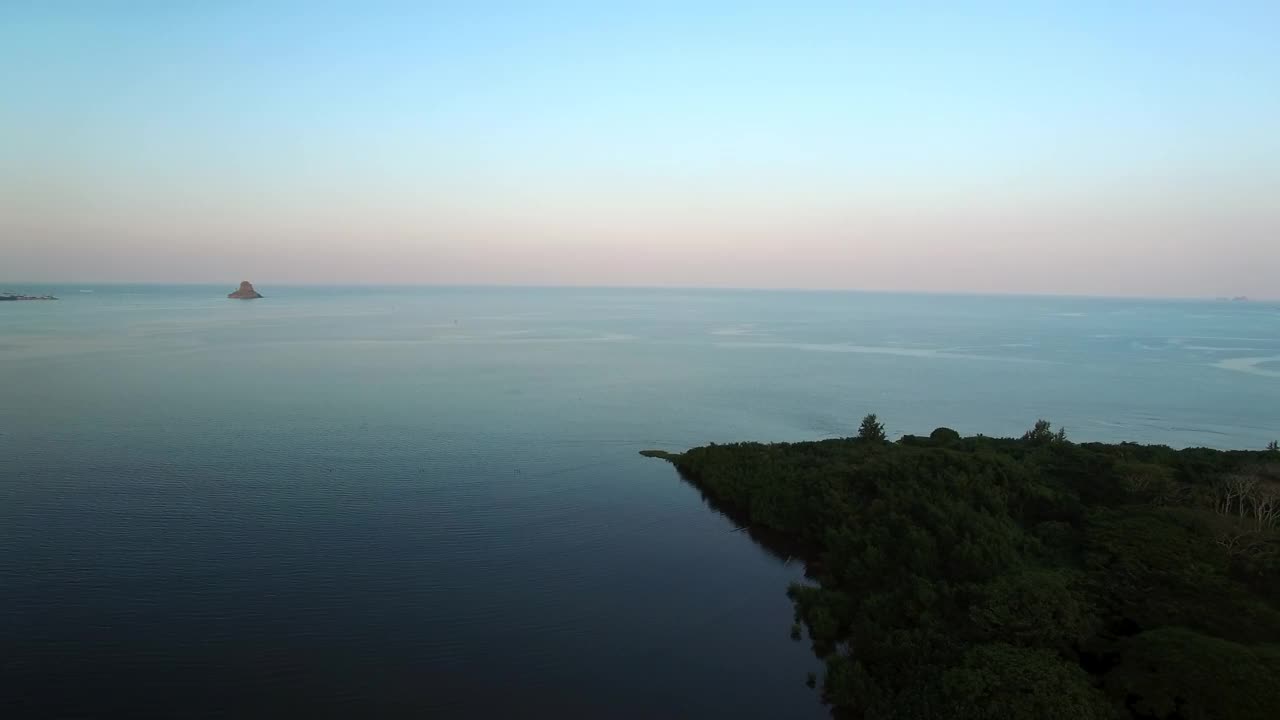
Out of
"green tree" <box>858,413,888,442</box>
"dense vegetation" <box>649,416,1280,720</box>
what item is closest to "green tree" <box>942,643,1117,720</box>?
"dense vegetation" <box>649,416,1280,720</box>

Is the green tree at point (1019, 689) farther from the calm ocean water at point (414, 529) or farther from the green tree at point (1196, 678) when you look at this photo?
the calm ocean water at point (414, 529)

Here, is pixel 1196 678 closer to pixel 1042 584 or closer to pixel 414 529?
pixel 1042 584

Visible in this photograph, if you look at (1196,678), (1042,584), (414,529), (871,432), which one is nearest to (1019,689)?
(1196,678)

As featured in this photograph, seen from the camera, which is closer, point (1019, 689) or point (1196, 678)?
point (1196, 678)

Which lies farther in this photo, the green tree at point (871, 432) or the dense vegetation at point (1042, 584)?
the green tree at point (871, 432)

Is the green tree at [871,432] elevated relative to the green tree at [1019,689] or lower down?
elevated

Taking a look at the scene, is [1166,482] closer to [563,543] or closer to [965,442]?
[965,442]

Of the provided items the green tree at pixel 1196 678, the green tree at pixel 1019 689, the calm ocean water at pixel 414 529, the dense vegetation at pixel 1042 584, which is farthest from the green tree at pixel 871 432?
the green tree at pixel 1196 678

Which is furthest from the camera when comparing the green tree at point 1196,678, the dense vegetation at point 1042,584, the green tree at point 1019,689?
the dense vegetation at point 1042,584
